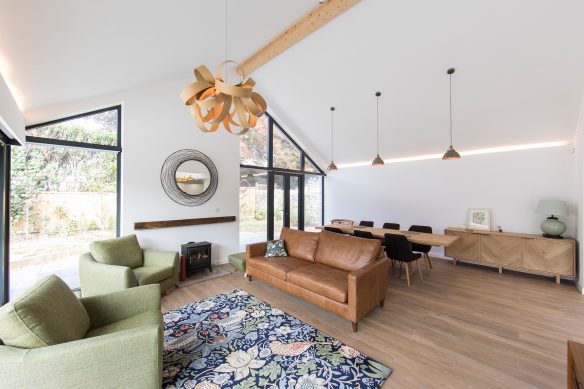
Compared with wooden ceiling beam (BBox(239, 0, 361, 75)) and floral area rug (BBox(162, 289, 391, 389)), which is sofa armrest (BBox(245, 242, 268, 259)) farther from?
wooden ceiling beam (BBox(239, 0, 361, 75))

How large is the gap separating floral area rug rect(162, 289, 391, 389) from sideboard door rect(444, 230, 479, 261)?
12.6 ft

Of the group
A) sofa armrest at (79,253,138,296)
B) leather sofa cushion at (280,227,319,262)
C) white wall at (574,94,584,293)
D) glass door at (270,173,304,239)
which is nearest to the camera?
sofa armrest at (79,253,138,296)

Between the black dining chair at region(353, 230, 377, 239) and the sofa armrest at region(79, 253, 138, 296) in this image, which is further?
the black dining chair at region(353, 230, 377, 239)

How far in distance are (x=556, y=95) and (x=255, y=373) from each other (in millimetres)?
5379

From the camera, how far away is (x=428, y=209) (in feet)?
18.8

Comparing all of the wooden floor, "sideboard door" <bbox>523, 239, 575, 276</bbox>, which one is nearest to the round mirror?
the wooden floor

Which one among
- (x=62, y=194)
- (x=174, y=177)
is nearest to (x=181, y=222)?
(x=174, y=177)

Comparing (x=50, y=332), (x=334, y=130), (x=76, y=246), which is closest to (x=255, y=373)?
(x=50, y=332)

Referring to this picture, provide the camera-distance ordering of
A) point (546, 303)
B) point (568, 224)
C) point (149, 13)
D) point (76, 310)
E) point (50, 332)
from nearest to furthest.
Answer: point (50, 332) < point (76, 310) < point (149, 13) < point (546, 303) < point (568, 224)

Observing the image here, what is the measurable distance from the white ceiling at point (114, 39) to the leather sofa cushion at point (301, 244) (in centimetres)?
327

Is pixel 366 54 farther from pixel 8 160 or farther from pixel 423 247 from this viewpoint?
pixel 8 160

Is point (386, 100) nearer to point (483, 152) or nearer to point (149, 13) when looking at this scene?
point (483, 152)

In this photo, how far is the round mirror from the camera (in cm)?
452

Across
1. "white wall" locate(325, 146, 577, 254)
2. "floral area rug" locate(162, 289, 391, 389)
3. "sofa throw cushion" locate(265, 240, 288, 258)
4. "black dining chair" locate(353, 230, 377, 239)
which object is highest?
"white wall" locate(325, 146, 577, 254)
